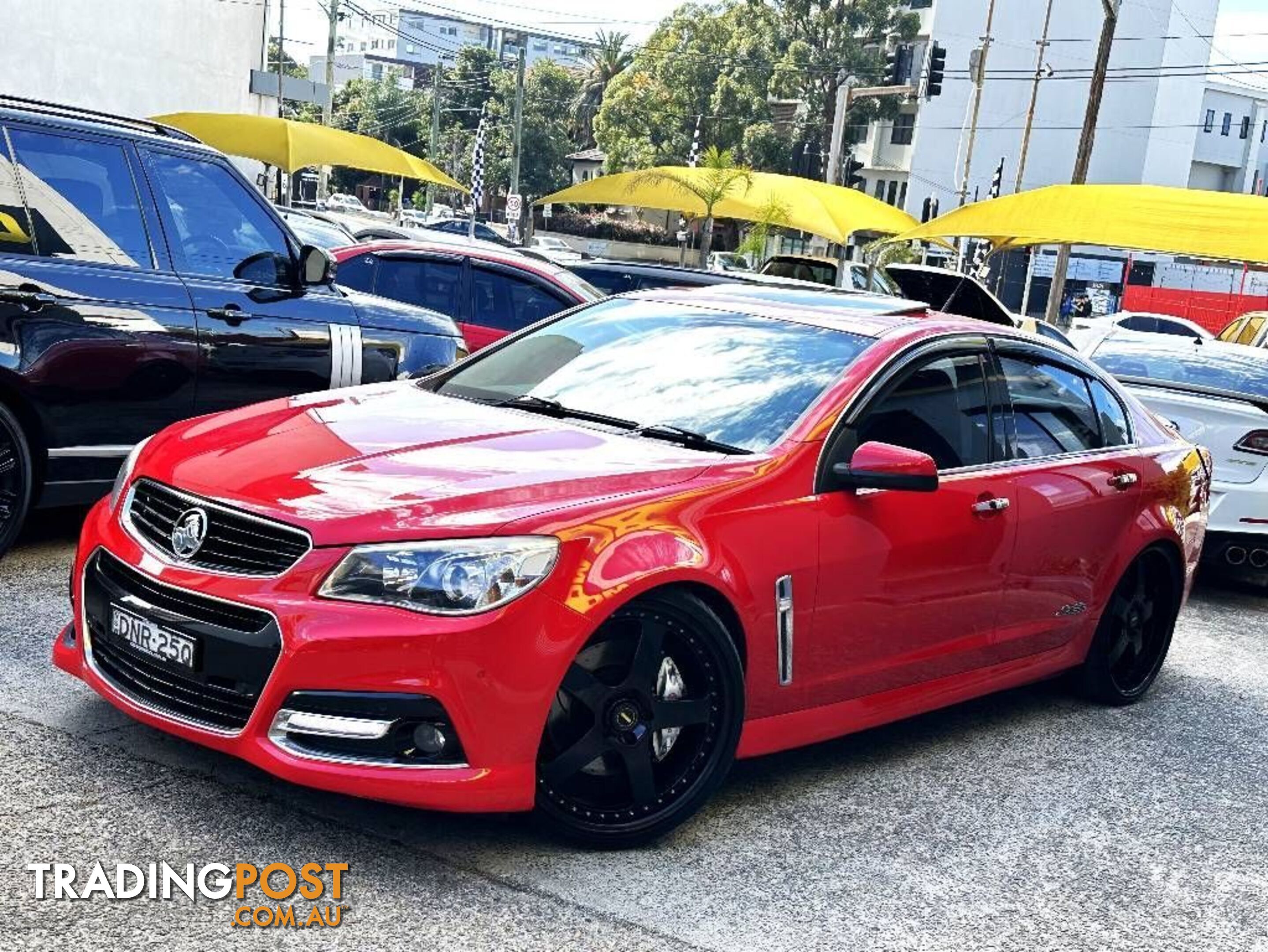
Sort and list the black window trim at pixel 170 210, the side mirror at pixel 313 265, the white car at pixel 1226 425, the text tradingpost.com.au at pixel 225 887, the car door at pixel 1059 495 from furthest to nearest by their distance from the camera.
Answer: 1. the white car at pixel 1226 425
2. the side mirror at pixel 313 265
3. the black window trim at pixel 170 210
4. the car door at pixel 1059 495
5. the text tradingpost.com.au at pixel 225 887

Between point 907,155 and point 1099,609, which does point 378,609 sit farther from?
point 907,155

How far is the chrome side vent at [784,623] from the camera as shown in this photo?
4.60 metres

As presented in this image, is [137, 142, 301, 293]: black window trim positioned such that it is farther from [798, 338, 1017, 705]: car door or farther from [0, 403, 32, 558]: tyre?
[798, 338, 1017, 705]: car door

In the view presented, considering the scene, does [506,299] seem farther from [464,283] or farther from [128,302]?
[128,302]

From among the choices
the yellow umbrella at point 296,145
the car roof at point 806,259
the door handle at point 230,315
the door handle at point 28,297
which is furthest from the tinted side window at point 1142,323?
the door handle at point 28,297

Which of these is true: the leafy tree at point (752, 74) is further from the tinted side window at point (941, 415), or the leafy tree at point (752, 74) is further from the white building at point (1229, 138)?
the tinted side window at point (941, 415)

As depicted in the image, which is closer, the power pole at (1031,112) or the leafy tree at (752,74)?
the power pole at (1031,112)

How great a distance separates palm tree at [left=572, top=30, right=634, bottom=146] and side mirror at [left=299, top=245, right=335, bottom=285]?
3542 inches

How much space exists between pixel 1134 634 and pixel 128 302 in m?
4.40

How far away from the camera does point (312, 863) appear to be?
13.0ft

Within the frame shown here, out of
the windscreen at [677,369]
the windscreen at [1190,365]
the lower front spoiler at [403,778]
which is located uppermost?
the windscreen at [677,369]

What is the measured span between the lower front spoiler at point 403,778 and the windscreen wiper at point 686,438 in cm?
119

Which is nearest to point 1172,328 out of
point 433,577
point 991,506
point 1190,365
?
point 1190,365

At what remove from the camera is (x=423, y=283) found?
1127 centimetres
